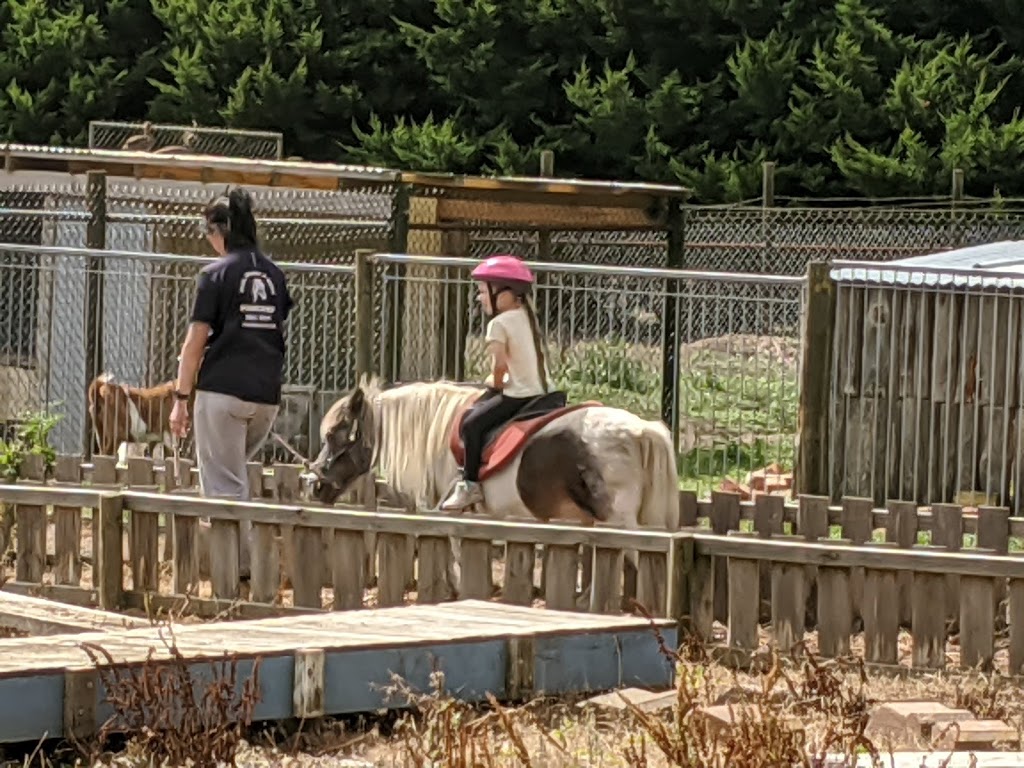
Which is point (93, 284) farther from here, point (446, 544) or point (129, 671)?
point (129, 671)

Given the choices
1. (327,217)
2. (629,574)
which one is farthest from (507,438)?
(327,217)

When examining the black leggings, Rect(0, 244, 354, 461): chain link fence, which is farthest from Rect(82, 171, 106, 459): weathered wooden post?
the black leggings

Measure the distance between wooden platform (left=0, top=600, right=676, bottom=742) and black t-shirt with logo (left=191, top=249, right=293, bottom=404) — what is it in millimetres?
2898

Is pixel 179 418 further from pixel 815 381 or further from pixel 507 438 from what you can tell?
pixel 815 381

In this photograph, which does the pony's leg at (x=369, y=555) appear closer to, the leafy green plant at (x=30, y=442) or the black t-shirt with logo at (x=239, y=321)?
the black t-shirt with logo at (x=239, y=321)

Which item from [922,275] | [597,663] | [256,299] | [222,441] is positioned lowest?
[597,663]

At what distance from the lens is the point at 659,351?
17.0 meters

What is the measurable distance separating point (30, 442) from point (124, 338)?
169 cm

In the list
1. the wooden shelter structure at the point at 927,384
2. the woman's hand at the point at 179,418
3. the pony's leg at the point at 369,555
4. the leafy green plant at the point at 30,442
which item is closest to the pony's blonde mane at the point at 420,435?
the woman's hand at the point at 179,418

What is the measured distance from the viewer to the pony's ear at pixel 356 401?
13.2m

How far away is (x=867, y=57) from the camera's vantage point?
37688mm

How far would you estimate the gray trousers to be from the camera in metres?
12.4

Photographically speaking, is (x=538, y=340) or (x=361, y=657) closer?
(x=361, y=657)

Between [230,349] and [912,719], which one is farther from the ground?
[230,349]
